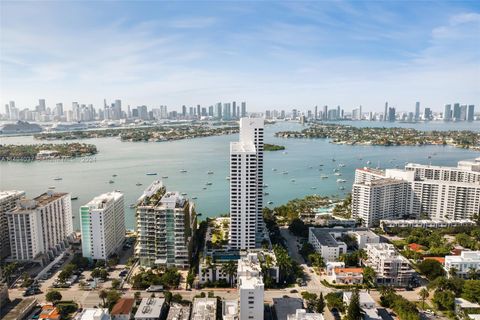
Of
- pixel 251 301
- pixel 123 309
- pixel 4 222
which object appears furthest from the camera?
pixel 4 222

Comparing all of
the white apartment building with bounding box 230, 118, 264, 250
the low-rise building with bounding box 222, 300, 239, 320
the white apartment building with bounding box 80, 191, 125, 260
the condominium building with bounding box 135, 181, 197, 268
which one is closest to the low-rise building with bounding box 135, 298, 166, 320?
the low-rise building with bounding box 222, 300, 239, 320

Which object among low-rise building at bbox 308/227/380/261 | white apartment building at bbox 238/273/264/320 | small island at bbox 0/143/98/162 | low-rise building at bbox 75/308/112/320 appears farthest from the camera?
small island at bbox 0/143/98/162

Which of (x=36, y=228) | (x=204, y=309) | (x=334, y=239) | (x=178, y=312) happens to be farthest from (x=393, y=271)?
(x=36, y=228)

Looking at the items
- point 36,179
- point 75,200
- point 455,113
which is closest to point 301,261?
point 75,200

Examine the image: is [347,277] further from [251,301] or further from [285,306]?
[251,301]

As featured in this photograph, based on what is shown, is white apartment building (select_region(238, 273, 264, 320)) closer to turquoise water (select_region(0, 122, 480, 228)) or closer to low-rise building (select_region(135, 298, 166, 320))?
low-rise building (select_region(135, 298, 166, 320))

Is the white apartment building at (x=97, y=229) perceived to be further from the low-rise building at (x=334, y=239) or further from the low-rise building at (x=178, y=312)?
the low-rise building at (x=334, y=239)

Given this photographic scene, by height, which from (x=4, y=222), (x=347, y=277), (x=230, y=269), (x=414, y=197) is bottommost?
(x=347, y=277)
